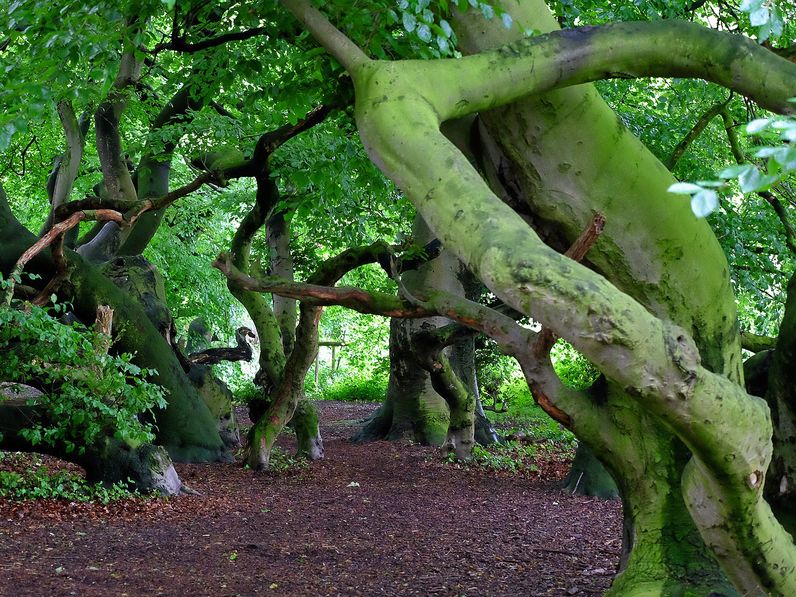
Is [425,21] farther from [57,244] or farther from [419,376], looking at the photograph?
[419,376]

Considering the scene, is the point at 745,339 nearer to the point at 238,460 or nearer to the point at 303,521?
the point at 303,521

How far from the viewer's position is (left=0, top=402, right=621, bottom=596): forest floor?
5.83 meters

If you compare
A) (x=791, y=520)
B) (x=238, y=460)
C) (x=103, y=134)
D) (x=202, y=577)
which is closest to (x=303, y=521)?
(x=202, y=577)

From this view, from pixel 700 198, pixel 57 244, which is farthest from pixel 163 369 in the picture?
pixel 700 198

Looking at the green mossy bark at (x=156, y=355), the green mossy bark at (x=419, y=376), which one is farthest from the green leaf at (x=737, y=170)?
the green mossy bark at (x=419, y=376)

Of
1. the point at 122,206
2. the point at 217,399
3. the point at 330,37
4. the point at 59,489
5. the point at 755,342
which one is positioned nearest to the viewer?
the point at 330,37

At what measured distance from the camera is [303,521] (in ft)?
26.4

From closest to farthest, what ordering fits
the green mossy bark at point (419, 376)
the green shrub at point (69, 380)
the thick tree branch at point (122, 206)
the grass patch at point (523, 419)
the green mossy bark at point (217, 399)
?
the green shrub at point (69, 380)
the thick tree branch at point (122, 206)
the green mossy bark at point (217, 399)
the green mossy bark at point (419, 376)
the grass patch at point (523, 419)

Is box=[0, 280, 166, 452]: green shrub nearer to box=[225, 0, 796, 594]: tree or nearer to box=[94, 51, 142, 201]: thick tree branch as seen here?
box=[225, 0, 796, 594]: tree

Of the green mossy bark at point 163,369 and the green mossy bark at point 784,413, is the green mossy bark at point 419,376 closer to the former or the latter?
the green mossy bark at point 163,369

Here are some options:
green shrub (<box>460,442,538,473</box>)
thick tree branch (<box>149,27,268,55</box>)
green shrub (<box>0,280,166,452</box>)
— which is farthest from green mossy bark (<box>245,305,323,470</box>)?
thick tree branch (<box>149,27,268,55</box>)

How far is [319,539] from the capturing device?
7305 millimetres

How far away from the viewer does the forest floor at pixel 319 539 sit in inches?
229

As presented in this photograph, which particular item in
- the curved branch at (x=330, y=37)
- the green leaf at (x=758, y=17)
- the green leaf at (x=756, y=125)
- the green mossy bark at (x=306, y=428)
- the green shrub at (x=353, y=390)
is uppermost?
the curved branch at (x=330, y=37)
